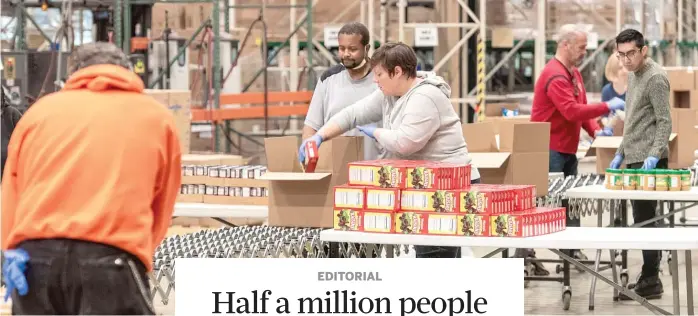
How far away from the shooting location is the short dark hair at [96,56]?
13.5 ft

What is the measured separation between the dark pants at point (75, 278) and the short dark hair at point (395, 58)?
2.18 meters

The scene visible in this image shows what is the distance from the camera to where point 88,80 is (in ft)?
13.4

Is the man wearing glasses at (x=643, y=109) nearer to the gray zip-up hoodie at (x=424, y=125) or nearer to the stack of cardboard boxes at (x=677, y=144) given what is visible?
the stack of cardboard boxes at (x=677, y=144)

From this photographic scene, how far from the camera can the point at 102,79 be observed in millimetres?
4059

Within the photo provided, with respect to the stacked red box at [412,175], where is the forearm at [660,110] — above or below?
above

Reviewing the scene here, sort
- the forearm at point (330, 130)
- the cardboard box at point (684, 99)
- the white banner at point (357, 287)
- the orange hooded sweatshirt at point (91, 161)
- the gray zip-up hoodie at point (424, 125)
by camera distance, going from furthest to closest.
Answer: the cardboard box at point (684, 99), the forearm at point (330, 130), the gray zip-up hoodie at point (424, 125), the white banner at point (357, 287), the orange hooded sweatshirt at point (91, 161)

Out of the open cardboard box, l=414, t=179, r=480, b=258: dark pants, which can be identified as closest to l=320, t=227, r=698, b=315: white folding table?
l=414, t=179, r=480, b=258: dark pants

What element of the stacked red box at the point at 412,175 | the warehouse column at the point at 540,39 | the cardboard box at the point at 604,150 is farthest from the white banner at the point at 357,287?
the warehouse column at the point at 540,39

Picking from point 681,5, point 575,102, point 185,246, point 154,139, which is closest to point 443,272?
point 154,139

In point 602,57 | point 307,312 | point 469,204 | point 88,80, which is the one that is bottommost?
point 307,312

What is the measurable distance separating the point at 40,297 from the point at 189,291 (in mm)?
1030

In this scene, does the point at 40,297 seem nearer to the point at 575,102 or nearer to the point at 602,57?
the point at 575,102

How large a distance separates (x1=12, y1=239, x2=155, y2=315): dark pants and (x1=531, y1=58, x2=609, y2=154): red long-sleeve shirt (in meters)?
5.09

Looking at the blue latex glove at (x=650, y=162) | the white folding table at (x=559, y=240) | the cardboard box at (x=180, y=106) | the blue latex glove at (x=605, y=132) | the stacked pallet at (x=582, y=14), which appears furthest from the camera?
the stacked pallet at (x=582, y=14)
